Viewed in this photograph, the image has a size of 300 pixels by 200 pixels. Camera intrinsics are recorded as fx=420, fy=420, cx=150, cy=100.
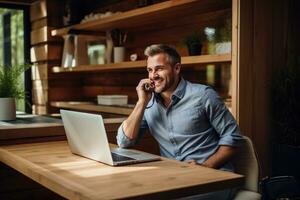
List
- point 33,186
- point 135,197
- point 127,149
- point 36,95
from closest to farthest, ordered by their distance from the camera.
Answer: point 135,197 < point 127,149 < point 33,186 < point 36,95

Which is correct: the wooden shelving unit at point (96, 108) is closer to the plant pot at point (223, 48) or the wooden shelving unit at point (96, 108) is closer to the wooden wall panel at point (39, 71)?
the wooden wall panel at point (39, 71)

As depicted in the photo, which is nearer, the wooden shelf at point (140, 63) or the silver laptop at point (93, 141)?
the silver laptop at point (93, 141)

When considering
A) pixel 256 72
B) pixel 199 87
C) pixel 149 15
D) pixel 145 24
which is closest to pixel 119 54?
pixel 145 24

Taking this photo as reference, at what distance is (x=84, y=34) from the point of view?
4.18 metres

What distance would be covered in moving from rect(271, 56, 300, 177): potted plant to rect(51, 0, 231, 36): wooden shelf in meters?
0.68

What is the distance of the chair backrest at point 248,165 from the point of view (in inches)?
72.9

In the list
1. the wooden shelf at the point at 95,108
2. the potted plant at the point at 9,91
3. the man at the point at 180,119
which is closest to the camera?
the man at the point at 180,119

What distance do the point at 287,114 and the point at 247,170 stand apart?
0.73 meters

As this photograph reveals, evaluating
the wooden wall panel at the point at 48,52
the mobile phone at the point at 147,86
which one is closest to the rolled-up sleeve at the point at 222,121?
the mobile phone at the point at 147,86

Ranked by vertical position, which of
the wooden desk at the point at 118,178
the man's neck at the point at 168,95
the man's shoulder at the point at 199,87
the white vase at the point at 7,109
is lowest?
the wooden desk at the point at 118,178

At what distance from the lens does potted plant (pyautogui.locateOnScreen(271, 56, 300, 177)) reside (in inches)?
94.2

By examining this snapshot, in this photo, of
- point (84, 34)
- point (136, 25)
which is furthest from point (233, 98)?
point (84, 34)

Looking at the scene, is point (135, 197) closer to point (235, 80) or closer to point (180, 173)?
point (180, 173)

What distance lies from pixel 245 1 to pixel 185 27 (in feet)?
3.20
